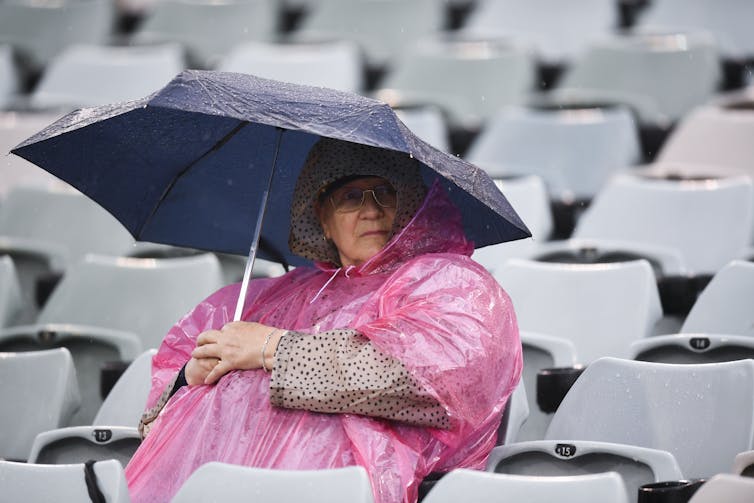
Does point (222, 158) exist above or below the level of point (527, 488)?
above

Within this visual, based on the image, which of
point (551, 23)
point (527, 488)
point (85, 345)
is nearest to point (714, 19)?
point (551, 23)

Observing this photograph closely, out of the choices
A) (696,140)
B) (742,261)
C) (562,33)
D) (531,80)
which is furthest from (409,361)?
(562,33)

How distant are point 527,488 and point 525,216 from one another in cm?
283

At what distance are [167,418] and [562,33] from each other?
5.17 m

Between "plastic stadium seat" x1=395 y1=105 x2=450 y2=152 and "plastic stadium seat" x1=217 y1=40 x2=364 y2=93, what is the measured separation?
0.72m

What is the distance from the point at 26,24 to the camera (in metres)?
8.33

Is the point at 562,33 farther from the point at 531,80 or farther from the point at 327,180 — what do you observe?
the point at 327,180

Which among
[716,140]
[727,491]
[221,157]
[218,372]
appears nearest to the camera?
[727,491]

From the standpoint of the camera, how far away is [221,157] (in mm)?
3463

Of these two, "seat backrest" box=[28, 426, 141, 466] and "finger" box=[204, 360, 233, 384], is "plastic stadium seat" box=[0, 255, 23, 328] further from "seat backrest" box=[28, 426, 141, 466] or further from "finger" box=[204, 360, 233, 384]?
"finger" box=[204, 360, 233, 384]

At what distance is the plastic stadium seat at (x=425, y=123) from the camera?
6156 mm

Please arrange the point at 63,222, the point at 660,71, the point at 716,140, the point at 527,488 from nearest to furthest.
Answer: the point at 527,488 → the point at 63,222 → the point at 716,140 → the point at 660,71

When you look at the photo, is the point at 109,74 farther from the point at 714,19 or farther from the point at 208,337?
the point at 208,337

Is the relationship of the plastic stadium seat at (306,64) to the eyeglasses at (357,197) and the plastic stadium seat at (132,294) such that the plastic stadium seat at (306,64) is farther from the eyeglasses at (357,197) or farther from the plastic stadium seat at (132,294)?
the eyeglasses at (357,197)
